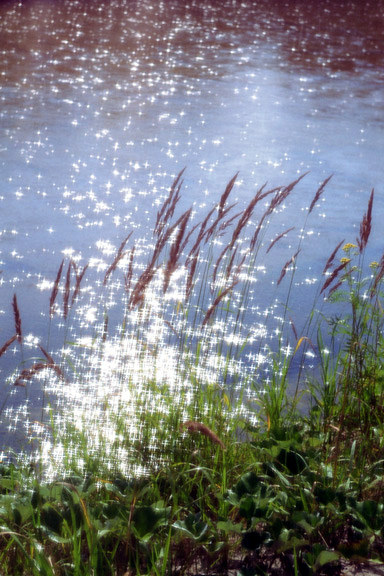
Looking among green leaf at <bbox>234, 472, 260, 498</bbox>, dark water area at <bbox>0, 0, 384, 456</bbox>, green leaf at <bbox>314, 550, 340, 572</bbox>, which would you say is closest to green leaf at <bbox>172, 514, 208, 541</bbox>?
green leaf at <bbox>234, 472, 260, 498</bbox>

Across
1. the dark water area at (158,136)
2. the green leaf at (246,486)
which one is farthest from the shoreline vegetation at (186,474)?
the dark water area at (158,136)

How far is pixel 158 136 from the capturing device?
7426 mm

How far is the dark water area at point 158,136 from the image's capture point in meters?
4.96

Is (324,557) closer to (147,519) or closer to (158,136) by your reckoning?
(147,519)

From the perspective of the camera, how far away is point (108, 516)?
1949 mm

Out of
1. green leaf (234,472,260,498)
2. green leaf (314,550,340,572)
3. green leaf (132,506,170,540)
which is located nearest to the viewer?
green leaf (314,550,340,572)

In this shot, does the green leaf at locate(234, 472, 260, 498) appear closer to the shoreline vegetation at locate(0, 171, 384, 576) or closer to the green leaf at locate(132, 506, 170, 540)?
the shoreline vegetation at locate(0, 171, 384, 576)

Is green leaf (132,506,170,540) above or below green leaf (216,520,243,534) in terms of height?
above

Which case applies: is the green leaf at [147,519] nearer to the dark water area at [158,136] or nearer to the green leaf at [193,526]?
the green leaf at [193,526]

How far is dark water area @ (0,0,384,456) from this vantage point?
16.3 ft

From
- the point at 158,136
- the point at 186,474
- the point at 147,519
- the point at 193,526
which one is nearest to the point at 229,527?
the point at 193,526

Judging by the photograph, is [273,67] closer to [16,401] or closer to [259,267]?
[259,267]

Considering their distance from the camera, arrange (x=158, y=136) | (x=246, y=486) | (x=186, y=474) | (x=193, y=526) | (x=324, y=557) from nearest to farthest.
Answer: (x=324, y=557), (x=193, y=526), (x=246, y=486), (x=186, y=474), (x=158, y=136)

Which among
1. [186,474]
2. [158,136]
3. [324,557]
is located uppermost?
[158,136]
